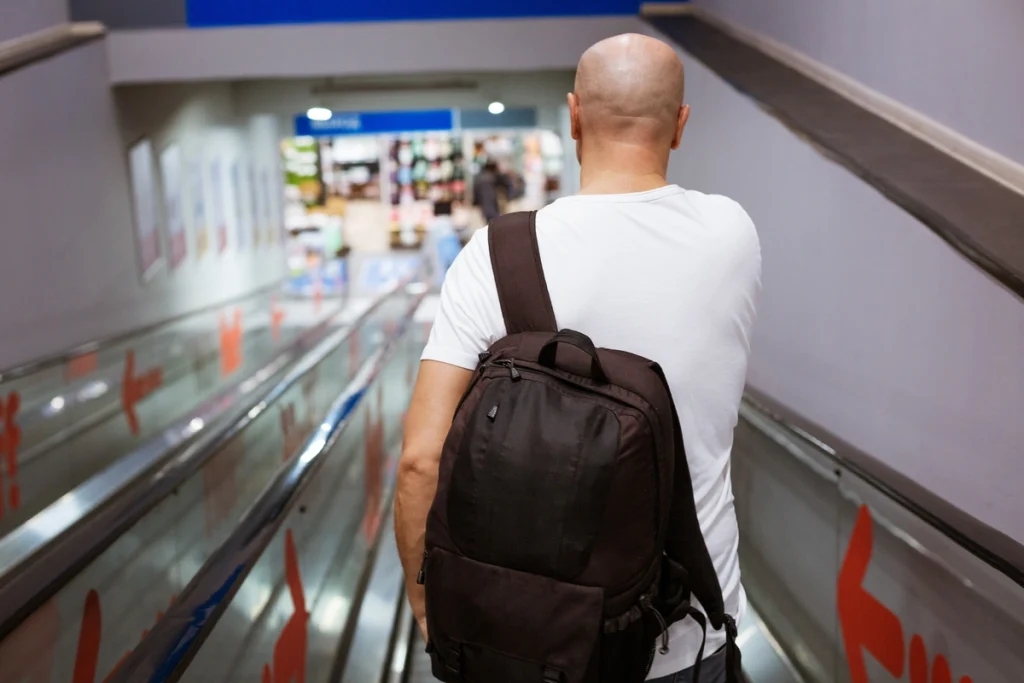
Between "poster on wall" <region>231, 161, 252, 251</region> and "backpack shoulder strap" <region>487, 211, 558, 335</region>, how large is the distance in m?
11.4

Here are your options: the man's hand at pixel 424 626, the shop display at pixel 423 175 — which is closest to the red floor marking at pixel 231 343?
the man's hand at pixel 424 626

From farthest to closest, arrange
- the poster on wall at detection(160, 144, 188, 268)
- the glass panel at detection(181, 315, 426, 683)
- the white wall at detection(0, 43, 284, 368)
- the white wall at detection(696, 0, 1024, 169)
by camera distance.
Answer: the poster on wall at detection(160, 144, 188, 268) → the white wall at detection(0, 43, 284, 368) → the white wall at detection(696, 0, 1024, 169) → the glass panel at detection(181, 315, 426, 683)

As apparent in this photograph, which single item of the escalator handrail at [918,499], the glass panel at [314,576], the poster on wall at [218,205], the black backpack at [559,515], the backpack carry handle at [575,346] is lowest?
the poster on wall at [218,205]

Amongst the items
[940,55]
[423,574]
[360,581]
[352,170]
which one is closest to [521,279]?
[423,574]

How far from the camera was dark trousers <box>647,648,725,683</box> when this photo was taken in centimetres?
138

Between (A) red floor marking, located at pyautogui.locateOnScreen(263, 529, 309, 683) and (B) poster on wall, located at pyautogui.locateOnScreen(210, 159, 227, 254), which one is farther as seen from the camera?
(B) poster on wall, located at pyautogui.locateOnScreen(210, 159, 227, 254)

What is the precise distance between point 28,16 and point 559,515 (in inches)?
253

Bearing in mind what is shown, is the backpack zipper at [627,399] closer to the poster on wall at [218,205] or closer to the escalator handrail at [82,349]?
the escalator handrail at [82,349]

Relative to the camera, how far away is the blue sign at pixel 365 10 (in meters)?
6.68

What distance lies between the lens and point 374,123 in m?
12.8

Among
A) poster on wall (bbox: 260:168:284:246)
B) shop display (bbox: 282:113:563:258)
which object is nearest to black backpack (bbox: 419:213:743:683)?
poster on wall (bbox: 260:168:284:246)

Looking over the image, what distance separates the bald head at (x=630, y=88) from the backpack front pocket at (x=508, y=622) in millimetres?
665

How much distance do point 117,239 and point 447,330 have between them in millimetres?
6587

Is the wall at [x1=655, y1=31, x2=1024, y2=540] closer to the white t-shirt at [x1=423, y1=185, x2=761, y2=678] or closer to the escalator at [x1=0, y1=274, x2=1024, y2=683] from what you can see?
the escalator at [x1=0, y1=274, x2=1024, y2=683]
